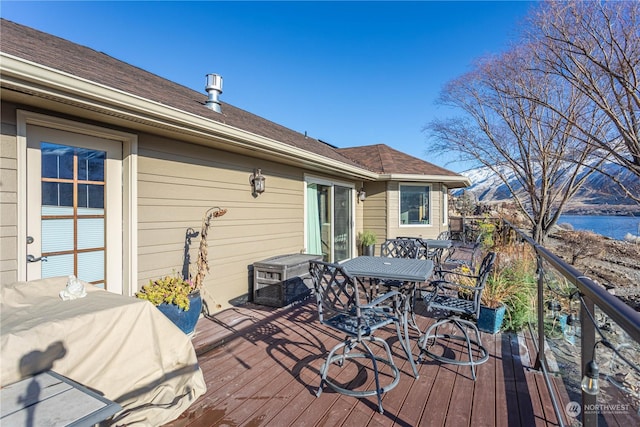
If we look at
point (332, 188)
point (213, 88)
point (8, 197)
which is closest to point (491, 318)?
point (332, 188)

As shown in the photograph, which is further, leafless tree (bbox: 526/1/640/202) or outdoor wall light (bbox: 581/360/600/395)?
leafless tree (bbox: 526/1/640/202)

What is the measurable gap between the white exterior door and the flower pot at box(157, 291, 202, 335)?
635mm

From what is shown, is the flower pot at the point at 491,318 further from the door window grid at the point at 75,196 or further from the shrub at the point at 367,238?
the shrub at the point at 367,238

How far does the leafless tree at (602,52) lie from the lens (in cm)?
456

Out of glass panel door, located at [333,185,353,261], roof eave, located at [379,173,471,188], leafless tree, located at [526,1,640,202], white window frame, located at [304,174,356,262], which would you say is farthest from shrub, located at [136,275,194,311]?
leafless tree, located at [526,1,640,202]

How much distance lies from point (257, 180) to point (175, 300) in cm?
215

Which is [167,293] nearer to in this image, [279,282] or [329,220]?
[279,282]

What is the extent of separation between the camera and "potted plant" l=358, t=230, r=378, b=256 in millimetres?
7750

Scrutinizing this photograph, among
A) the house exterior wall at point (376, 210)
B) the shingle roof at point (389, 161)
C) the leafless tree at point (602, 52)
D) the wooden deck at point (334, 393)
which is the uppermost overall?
the leafless tree at point (602, 52)

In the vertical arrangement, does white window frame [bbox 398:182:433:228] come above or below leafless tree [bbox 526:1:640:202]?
below

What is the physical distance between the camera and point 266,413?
2045 millimetres

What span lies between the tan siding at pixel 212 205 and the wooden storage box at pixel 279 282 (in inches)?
9.3

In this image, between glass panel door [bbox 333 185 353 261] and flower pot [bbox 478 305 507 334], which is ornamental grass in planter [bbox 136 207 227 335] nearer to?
flower pot [bbox 478 305 507 334]

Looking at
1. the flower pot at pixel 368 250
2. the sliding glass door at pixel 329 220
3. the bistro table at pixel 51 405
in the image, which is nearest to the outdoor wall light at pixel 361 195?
the sliding glass door at pixel 329 220
